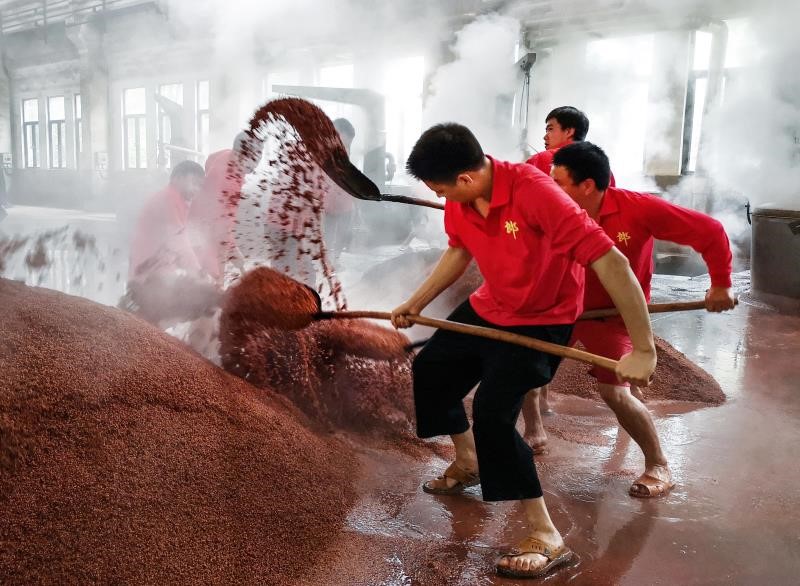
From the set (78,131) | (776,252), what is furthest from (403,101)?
(776,252)

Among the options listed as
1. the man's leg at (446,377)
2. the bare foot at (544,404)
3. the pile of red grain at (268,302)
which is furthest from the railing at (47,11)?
the man's leg at (446,377)

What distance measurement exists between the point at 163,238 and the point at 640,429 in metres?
3.22

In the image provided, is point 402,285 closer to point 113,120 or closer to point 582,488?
point 582,488

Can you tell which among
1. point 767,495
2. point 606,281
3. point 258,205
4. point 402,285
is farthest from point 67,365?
point 402,285

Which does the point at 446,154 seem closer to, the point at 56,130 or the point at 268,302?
the point at 268,302

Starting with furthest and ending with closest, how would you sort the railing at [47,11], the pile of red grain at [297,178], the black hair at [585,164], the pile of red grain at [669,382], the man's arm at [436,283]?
the railing at [47,11], the pile of red grain at [669,382], the pile of red grain at [297,178], the black hair at [585,164], the man's arm at [436,283]

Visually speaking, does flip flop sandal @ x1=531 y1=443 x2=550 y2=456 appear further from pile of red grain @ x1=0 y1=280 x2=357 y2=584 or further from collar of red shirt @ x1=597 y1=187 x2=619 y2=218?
collar of red shirt @ x1=597 y1=187 x2=619 y2=218

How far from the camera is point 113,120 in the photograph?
32.0 ft

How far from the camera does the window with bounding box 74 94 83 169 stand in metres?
9.25

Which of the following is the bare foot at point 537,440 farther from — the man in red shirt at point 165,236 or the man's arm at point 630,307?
the man in red shirt at point 165,236

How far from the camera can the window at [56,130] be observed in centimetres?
909

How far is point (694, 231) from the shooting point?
8.63ft

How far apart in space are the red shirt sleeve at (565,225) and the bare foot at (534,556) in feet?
2.94

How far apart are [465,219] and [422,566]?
111 centimetres
